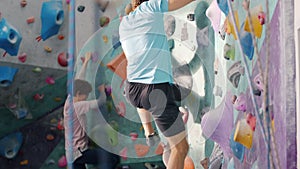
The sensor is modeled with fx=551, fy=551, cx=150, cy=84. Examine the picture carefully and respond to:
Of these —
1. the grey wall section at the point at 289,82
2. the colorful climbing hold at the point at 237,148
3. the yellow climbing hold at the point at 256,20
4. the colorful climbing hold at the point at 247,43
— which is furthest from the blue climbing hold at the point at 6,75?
the grey wall section at the point at 289,82

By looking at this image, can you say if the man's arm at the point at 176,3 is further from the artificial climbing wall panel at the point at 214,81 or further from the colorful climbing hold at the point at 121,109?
the colorful climbing hold at the point at 121,109

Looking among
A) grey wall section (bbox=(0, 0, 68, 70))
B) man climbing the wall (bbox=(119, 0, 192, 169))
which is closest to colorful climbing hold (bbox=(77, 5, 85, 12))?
grey wall section (bbox=(0, 0, 68, 70))

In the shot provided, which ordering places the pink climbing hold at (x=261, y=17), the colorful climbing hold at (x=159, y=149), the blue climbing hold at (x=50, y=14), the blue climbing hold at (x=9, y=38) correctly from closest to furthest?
the pink climbing hold at (x=261, y=17), the colorful climbing hold at (x=159, y=149), the blue climbing hold at (x=9, y=38), the blue climbing hold at (x=50, y=14)

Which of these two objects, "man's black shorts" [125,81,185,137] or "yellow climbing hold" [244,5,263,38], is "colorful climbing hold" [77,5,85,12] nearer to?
"man's black shorts" [125,81,185,137]

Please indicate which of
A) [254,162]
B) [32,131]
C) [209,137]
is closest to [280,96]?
[254,162]

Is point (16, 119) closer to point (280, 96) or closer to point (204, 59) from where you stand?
point (204, 59)

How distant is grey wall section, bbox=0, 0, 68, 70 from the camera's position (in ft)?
13.3

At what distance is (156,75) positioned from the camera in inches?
127

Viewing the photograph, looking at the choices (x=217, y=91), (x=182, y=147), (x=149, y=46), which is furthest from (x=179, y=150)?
(x=149, y=46)

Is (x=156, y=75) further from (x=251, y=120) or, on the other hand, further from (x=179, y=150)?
(x=251, y=120)

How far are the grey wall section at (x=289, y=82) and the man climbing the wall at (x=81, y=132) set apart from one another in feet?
6.55

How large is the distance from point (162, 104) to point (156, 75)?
0.57 feet

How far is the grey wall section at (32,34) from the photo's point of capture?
407 cm

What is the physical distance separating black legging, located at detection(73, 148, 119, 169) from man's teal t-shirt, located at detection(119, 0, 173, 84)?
0.97 m
